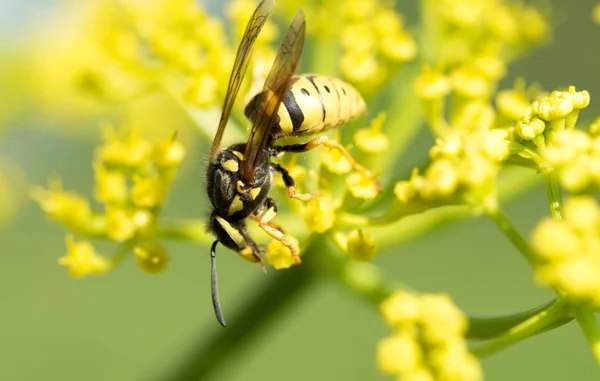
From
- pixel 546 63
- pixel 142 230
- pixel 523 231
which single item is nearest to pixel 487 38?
pixel 142 230

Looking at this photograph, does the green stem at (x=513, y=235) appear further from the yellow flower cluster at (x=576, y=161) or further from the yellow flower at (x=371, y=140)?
the yellow flower at (x=371, y=140)

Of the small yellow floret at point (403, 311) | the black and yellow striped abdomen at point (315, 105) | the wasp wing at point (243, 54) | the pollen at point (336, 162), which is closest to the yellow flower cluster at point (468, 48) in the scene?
the black and yellow striped abdomen at point (315, 105)

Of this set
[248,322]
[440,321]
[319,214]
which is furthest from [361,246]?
[248,322]

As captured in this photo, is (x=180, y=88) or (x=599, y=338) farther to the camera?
(x=180, y=88)

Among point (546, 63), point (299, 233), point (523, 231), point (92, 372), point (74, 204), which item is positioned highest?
point (546, 63)

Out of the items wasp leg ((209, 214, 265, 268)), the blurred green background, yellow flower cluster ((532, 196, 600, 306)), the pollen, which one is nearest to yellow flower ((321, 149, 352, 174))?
the pollen

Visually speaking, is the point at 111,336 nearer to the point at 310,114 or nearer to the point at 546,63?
the point at 310,114
